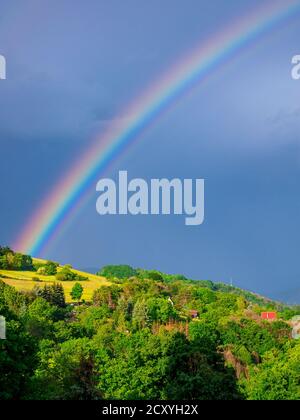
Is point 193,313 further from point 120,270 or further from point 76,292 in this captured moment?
point 120,270

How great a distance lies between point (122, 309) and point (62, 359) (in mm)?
59525

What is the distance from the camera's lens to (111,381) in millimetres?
37219

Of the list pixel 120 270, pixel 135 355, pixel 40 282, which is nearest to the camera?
pixel 135 355

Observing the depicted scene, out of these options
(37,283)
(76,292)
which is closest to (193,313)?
(76,292)

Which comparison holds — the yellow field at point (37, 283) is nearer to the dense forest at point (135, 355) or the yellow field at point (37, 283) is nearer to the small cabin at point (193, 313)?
the dense forest at point (135, 355)

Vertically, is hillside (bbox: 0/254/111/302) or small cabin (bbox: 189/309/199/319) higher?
hillside (bbox: 0/254/111/302)

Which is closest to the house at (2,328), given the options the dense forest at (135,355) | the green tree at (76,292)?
the dense forest at (135,355)

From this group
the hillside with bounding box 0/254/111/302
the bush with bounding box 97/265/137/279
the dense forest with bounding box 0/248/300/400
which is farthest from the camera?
the bush with bounding box 97/265/137/279

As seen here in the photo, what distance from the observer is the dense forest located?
103 feet

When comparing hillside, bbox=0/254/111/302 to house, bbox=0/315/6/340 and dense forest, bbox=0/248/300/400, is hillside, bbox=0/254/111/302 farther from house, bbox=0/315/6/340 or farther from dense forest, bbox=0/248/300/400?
house, bbox=0/315/6/340

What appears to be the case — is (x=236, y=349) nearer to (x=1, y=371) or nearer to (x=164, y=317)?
(x=164, y=317)

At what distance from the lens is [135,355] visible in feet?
133

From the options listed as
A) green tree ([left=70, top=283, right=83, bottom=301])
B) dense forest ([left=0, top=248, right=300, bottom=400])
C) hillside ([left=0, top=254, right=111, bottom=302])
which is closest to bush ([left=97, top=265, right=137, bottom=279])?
hillside ([left=0, top=254, right=111, bottom=302])
